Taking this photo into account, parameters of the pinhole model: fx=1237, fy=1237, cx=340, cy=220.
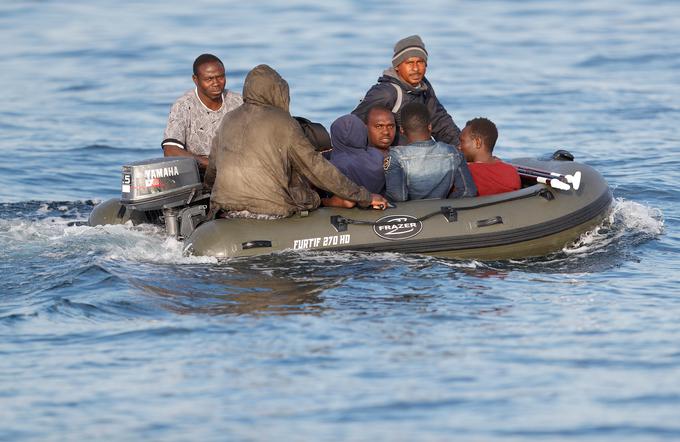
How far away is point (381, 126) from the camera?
8.44 metres

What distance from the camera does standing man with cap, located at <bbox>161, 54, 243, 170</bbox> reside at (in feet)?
29.9

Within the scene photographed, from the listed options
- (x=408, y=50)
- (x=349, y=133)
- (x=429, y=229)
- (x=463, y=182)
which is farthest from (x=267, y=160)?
(x=408, y=50)

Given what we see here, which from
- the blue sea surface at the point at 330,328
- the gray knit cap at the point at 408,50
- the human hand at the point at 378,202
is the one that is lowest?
the blue sea surface at the point at 330,328

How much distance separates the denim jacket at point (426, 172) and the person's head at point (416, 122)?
0.05m

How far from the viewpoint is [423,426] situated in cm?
567

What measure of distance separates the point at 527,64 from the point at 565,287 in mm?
11822

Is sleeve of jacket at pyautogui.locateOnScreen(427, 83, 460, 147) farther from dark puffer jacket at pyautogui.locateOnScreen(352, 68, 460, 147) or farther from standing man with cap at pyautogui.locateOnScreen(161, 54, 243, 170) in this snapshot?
standing man with cap at pyautogui.locateOnScreen(161, 54, 243, 170)

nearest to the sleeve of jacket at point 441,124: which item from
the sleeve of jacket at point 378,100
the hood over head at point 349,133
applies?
the sleeve of jacket at point 378,100

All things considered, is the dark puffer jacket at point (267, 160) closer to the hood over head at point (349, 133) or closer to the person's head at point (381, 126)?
the hood over head at point (349, 133)

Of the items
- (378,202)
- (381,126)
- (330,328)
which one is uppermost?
(381,126)

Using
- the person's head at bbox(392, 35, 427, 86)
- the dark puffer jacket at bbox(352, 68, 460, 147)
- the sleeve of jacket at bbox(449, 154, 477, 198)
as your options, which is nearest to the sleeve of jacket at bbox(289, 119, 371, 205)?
the sleeve of jacket at bbox(449, 154, 477, 198)

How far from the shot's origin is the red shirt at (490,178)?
8.86 m

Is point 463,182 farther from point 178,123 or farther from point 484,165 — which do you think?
point 178,123

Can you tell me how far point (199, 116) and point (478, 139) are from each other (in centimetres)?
209
